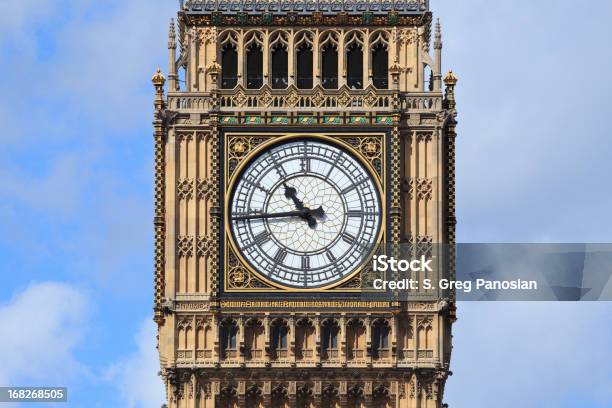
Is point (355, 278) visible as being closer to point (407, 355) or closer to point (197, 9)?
point (407, 355)

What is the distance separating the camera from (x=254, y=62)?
80.5 meters

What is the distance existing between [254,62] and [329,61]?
1.67 m

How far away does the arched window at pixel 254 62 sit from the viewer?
264 feet

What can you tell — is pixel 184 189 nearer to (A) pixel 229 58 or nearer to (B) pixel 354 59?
(A) pixel 229 58

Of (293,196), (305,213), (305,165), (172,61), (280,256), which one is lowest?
(280,256)

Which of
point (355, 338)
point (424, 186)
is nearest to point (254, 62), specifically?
point (424, 186)

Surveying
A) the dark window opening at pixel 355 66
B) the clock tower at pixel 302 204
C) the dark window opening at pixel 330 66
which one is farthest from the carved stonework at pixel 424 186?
the dark window opening at pixel 330 66

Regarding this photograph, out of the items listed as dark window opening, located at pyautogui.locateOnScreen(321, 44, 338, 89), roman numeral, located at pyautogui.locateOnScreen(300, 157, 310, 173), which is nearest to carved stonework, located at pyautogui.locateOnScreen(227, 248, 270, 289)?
roman numeral, located at pyautogui.locateOnScreen(300, 157, 310, 173)

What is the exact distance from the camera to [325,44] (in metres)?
80.3

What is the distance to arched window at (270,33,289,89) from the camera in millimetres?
80312

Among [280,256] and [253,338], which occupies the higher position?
[280,256]

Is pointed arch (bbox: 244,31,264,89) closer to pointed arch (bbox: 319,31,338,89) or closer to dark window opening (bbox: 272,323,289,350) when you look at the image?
pointed arch (bbox: 319,31,338,89)

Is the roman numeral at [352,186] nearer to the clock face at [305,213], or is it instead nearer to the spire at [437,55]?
the clock face at [305,213]

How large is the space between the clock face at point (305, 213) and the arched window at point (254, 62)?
204 cm
